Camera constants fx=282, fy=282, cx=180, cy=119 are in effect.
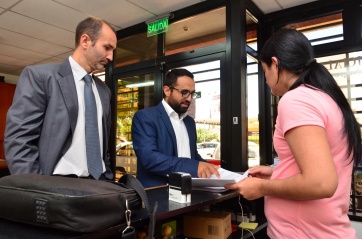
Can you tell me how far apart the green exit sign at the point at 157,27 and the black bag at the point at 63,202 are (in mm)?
3120

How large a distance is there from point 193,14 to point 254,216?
100 inches

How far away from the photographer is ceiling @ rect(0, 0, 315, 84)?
328 cm

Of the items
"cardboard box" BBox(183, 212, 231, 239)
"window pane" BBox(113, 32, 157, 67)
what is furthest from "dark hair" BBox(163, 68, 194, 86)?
"window pane" BBox(113, 32, 157, 67)

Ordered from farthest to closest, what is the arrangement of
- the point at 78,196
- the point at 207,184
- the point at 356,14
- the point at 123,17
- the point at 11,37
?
the point at 11,37 → the point at 123,17 → the point at 356,14 → the point at 207,184 → the point at 78,196

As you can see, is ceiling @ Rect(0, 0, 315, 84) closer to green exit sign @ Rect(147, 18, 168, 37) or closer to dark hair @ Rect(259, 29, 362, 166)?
green exit sign @ Rect(147, 18, 168, 37)

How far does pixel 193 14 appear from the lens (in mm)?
3434

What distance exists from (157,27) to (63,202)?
3.33 metres

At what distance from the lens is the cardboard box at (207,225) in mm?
1349

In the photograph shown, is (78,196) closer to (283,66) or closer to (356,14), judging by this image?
(283,66)

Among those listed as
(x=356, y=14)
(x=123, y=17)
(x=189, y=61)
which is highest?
(x=123, y=17)

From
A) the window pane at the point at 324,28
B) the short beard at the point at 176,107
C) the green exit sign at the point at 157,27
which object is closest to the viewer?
the short beard at the point at 176,107

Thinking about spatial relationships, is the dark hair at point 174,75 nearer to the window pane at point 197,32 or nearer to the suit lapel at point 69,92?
the suit lapel at point 69,92

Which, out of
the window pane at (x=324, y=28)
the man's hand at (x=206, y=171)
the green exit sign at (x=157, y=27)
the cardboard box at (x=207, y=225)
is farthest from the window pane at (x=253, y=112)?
the cardboard box at (x=207, y=225)

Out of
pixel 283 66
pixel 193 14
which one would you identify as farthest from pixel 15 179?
pixel 193 14
